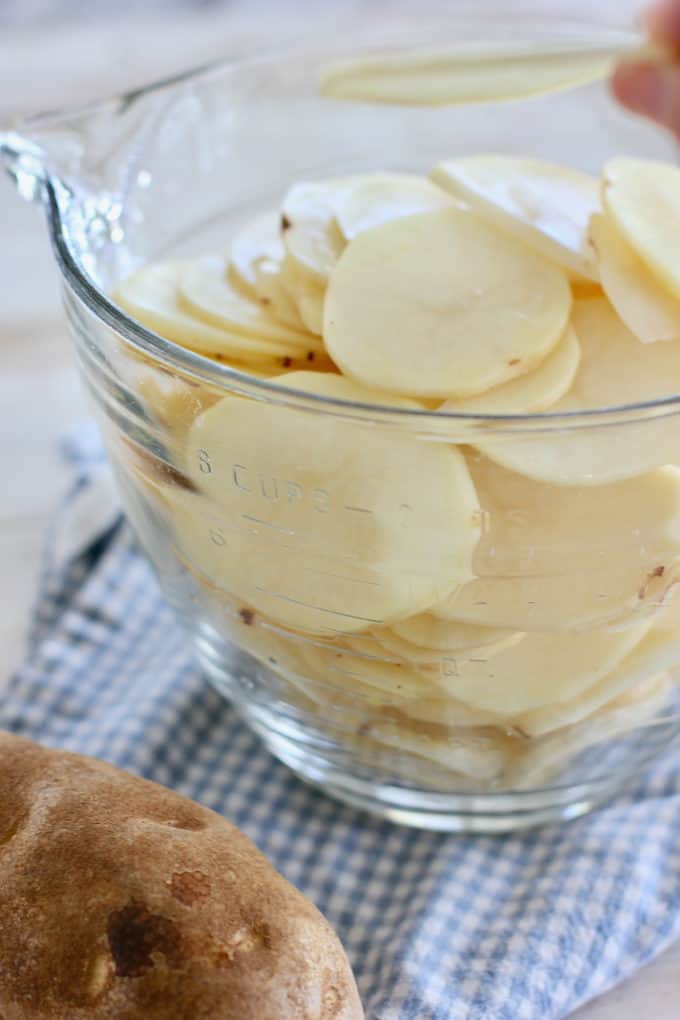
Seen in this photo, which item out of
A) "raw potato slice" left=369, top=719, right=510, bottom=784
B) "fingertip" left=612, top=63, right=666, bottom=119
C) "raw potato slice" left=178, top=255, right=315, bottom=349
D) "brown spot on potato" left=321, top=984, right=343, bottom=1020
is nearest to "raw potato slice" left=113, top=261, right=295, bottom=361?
"raw potato slice" left=178, top=255, right=315, bottom=349

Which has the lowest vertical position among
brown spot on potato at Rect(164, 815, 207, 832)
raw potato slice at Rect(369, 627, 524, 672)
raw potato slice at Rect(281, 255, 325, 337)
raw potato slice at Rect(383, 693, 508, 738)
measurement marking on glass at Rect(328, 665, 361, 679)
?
brown spot on potato at Rect(164, 815, 207, 832)

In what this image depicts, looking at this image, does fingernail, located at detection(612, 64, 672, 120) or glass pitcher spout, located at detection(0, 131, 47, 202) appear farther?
fingernail, located at detection(612, 64, 672, 120)

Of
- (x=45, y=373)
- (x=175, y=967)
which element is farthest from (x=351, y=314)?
(x=45, y=373)

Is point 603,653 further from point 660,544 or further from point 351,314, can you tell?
point 351,314

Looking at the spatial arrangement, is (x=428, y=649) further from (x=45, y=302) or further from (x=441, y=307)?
(x=45, y=302)

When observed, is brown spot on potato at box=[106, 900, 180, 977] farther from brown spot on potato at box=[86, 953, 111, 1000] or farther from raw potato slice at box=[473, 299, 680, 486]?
raw potato slice at box=[473, 299, 680, 486]

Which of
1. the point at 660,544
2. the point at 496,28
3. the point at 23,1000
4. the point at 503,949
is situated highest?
the point at 496,28
